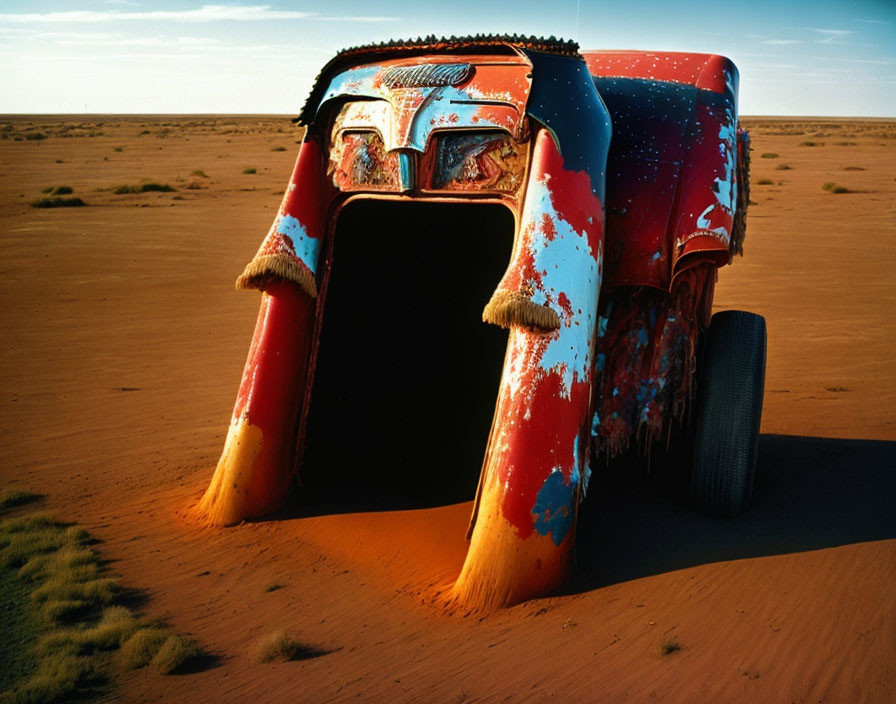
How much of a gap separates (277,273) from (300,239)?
0.27 m

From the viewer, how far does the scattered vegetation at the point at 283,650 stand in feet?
12.4

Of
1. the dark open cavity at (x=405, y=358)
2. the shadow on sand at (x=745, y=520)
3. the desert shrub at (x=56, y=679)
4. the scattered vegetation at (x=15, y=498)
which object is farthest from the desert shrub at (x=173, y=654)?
the scattered vegetation at (x=15, y=498)

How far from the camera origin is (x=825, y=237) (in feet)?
56.4

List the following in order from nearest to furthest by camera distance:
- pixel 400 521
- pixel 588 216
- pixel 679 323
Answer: pixel 588 216
pixel 679 323
pixel 400 521

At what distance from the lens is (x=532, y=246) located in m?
4.12

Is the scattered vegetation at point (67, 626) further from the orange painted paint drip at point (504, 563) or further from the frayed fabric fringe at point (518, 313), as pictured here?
the frayed fabric fringe at point (518, 313)

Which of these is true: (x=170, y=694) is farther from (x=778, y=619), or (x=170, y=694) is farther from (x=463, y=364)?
(x=463, y=364)

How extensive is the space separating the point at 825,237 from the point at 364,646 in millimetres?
15708

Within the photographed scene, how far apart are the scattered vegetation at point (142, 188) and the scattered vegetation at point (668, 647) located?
23.0 m

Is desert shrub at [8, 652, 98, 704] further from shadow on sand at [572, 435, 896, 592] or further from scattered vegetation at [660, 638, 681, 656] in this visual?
scattered vegetation at [660, 638, 681, 656]

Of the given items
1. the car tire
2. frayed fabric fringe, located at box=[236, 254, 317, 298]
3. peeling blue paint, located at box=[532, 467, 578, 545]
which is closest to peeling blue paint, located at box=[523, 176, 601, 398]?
peeling blue paint, located at box=[532, 467, 578, 545]

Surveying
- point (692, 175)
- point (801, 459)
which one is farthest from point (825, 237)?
point (692, 175)

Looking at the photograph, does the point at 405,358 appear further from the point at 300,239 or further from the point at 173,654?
the point at 173,654

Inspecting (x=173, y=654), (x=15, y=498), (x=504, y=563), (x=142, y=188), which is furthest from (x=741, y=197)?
(x=142, y=188)
